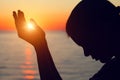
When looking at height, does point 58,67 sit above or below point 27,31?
above

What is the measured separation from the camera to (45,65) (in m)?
3.44

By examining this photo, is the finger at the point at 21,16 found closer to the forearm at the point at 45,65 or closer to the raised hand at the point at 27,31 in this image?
the raised hand at the point at 27,31

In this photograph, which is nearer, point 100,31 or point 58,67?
point 100,31

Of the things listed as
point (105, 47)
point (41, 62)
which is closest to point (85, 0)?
point (105, 47)

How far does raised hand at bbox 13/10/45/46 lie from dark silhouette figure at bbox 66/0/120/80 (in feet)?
1.13

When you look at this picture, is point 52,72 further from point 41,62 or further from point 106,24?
point 106,24

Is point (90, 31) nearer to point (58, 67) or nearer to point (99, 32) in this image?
point (99, 32)

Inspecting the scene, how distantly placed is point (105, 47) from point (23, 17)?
740 millimetres

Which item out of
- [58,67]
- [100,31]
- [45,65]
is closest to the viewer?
[100,31]

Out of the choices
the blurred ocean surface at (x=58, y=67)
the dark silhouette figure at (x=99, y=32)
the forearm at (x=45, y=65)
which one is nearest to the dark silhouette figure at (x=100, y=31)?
the dark silhouette figure at (x=99, y=32)

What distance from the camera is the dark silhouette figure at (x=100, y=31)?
3.08 metres

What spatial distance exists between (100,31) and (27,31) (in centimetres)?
70

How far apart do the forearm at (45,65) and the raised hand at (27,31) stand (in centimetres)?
6

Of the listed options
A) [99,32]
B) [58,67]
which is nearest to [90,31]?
[99,32]
